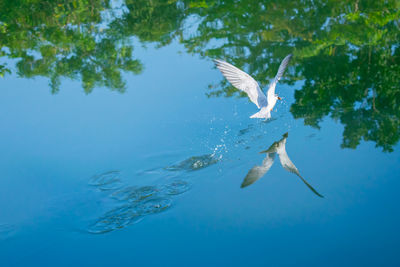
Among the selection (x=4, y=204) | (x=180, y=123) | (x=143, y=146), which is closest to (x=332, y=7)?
(x=180, y=123)

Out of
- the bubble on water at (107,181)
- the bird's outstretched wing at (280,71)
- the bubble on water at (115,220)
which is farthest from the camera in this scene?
the bubble on water at (107,181)

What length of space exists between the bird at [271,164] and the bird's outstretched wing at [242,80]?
42cm

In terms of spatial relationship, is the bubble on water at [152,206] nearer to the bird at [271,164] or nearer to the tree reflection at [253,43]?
the bird at [271,164]

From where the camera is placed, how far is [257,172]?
11.8 feet

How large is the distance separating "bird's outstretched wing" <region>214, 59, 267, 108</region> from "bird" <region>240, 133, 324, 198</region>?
1.38 ft

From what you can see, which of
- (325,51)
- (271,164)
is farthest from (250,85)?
(325,51)

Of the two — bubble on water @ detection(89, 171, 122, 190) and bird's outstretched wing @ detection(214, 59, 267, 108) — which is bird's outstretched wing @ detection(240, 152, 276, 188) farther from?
bubble on water @ detection(89, 171, 122, 190)

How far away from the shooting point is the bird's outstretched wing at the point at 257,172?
11.5ft

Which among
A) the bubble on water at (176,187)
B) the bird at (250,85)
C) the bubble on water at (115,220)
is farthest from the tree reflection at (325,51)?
the bubble on water at (115,220)

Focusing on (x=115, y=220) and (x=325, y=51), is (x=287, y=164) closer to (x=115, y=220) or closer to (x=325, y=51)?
(x=115, y=220)

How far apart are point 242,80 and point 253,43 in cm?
229

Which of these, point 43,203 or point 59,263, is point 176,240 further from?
point 43,203

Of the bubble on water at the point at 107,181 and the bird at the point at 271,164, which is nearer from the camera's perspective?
the bird at the point at 271,164

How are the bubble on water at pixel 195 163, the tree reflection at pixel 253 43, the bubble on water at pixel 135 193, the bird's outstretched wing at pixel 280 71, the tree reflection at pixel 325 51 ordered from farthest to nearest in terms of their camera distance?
the tree reflection at pixel 253 43 < the tree reflection at pixel 325 51 < the bubble on water at pixel 195 163 < the bubble on water at pixel 135 193 < the bird's outstretched wing at pixel 280 71
